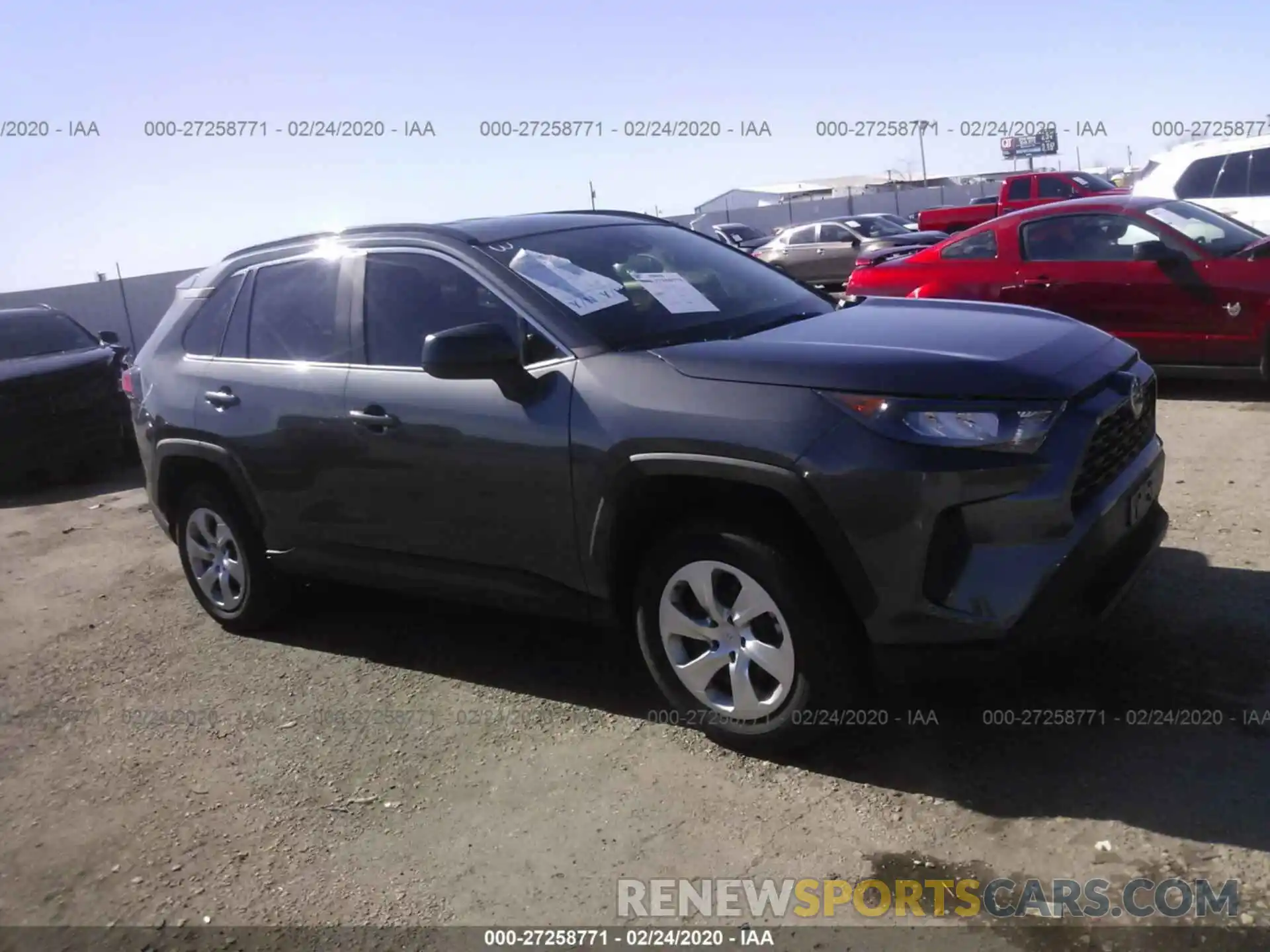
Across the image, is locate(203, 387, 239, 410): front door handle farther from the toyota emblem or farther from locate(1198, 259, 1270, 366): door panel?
locate(1198, 259, 1270, 366): door panel

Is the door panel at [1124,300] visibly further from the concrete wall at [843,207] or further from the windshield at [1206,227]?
the concrete wall at [843,207]

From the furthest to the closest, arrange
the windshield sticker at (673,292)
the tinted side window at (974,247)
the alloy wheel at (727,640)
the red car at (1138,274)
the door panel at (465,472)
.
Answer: the tinted side window at (974,247)
the red car at (1138,274)
the windshield sticker at (673,292)
the door panel at (465,472)
the alloy wheel at (727,640)

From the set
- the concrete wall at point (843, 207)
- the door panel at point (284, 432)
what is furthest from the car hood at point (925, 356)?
the concrete wall at point (843, 207)

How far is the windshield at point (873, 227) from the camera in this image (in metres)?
22.1

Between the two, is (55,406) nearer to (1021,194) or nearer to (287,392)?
(287,392)

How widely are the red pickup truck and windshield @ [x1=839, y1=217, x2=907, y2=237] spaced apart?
3.30ft

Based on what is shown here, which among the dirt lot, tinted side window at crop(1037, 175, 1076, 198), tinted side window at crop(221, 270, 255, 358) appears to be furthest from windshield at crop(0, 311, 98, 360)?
tinted side window at crop(1037, 175, 1076, 198)

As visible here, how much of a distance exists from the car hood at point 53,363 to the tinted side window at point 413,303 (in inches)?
253

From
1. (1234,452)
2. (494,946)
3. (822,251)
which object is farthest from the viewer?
(822,251)

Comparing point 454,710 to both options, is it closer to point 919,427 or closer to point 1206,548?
point 919,427

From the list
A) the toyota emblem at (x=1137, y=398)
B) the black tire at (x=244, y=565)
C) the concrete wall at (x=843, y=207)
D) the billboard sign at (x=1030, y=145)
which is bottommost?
the black tire at (x=244, y=565)

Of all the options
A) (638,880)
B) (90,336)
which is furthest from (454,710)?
(90,336)

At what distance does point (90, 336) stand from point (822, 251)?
1519 centimetres

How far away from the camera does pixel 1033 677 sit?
3.98 metres
